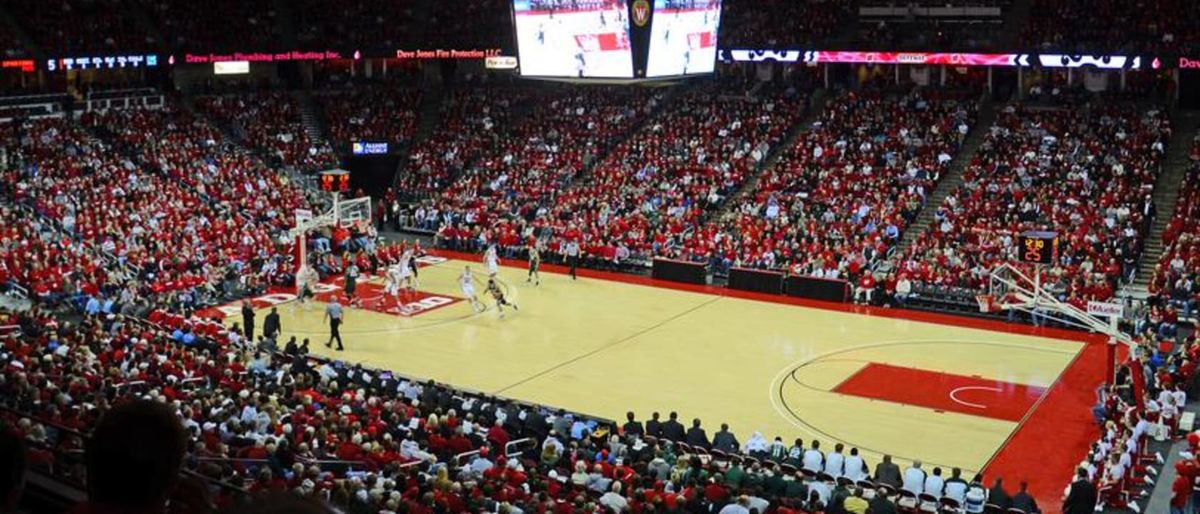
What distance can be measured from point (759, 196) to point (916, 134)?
6.38m

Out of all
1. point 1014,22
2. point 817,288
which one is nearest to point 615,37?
point 817,288

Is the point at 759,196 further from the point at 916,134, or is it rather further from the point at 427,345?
the point at 427,345

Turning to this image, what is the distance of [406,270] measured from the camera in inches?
1391

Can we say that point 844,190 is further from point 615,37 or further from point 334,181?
point 334,181

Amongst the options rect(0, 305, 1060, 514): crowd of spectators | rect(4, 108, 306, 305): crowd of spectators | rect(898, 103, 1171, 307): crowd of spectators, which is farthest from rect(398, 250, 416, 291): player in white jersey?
rect(898, 103, 1171, 307): crowd of spectators

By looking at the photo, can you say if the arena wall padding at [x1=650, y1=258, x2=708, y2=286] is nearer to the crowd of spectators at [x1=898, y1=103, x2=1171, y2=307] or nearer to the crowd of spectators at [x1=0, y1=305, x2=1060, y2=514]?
the crowd of spectators at [x1=898, y1=103, x2=1171, y2=307]

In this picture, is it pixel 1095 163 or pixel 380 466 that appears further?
pixel 1095 163

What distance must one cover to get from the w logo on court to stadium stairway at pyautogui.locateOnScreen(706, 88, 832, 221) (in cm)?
831

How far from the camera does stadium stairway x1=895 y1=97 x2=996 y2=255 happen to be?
39.8 meters

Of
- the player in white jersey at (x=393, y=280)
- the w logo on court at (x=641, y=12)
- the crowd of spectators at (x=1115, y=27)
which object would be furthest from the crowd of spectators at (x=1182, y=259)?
the player in white jersey at (x=393, y=280)

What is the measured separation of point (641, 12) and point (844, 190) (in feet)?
31.7

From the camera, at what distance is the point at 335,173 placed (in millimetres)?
34812

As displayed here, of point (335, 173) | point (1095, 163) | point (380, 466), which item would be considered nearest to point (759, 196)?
point (1095, 163)

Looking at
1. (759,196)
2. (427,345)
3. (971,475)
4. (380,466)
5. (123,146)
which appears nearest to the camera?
(380,466)
